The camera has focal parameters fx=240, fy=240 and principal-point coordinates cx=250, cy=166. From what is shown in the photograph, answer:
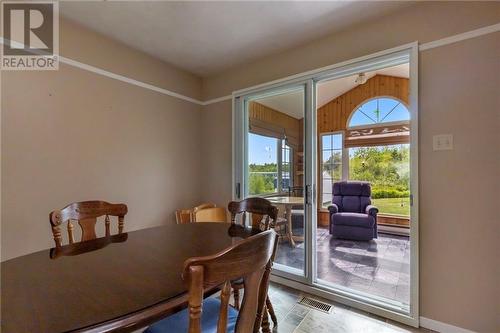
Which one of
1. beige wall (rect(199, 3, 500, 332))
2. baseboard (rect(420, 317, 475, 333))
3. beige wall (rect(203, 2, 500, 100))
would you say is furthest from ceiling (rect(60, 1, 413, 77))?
baseboard (rect(420, 317, 475, 333))

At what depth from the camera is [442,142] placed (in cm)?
184

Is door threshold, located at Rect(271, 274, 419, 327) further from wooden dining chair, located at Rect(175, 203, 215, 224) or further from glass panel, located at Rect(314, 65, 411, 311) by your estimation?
wooden dining chair, located at Rect(175, 203, 215, 224)

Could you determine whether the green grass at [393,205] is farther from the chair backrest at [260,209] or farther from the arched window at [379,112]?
the chair backrest at [260,209]

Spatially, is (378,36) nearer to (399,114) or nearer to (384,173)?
(399,114)

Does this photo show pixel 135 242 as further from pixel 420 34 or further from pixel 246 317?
pixel 420 34

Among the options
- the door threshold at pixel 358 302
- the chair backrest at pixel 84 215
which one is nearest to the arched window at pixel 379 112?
the door threshold at pixel 358 302

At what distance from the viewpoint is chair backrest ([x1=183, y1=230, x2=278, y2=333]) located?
67 cm

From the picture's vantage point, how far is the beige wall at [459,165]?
168cm

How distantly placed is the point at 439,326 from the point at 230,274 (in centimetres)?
205

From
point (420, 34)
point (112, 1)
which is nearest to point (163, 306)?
point (112, 1)

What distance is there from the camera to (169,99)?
120 inches

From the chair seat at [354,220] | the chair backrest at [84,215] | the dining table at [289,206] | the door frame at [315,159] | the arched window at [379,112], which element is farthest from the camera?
the arched window at [379,112]

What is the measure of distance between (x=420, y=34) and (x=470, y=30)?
0.31 m

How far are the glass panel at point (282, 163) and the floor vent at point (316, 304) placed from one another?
0.33 metres
